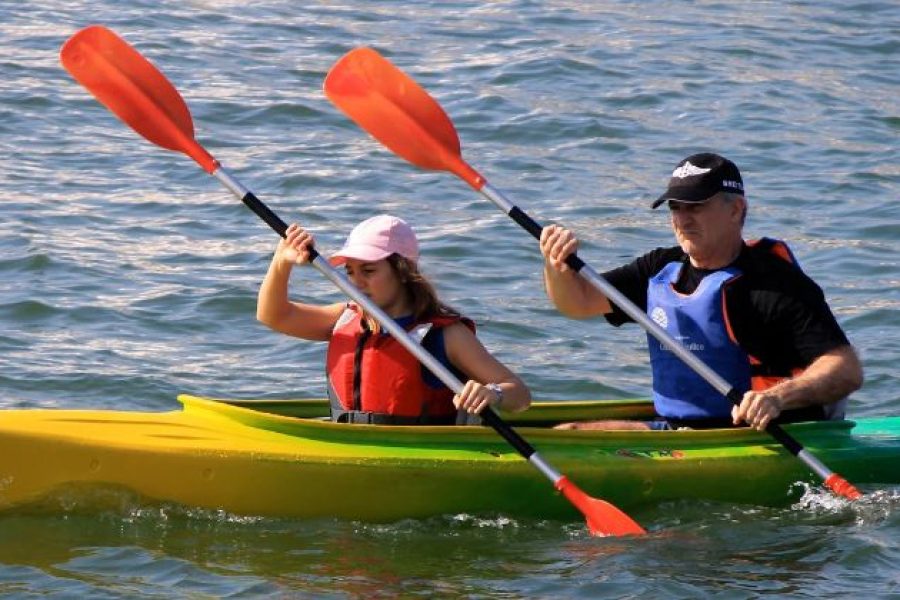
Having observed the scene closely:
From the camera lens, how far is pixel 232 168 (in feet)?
37.4

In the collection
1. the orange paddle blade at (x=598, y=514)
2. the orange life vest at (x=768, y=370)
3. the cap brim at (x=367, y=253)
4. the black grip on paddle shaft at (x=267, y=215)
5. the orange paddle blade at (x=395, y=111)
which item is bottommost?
the orange paddle blade at (x=598, y=514)

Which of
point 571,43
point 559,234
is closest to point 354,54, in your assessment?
point 559,234

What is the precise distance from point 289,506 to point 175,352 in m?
2.43

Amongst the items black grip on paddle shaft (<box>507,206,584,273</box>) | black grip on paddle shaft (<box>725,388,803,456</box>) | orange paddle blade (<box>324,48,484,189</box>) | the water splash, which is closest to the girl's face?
black grip on paddle shaft (<box>507,206,584,273</box>)

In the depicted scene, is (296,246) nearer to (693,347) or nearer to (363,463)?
(363,463)

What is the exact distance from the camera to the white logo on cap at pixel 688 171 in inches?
243

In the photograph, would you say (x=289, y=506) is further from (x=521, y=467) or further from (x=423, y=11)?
(x=423, y=11)

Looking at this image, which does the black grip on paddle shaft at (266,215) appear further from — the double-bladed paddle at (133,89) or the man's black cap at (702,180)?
the man's black cap at (702,180)

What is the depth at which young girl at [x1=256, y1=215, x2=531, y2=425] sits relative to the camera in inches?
238

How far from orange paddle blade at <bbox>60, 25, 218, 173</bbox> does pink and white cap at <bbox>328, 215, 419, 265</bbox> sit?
925 millimetres

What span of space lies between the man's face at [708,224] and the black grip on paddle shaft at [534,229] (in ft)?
1.15

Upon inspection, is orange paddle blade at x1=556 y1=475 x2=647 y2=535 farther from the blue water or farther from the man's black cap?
the man's black cap

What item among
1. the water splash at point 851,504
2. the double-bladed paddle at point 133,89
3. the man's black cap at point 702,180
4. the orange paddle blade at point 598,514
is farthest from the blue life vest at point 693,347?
the double-bladed paddle at point 133,89

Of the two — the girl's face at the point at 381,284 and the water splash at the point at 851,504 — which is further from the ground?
the girl's face at the point at 381,284
